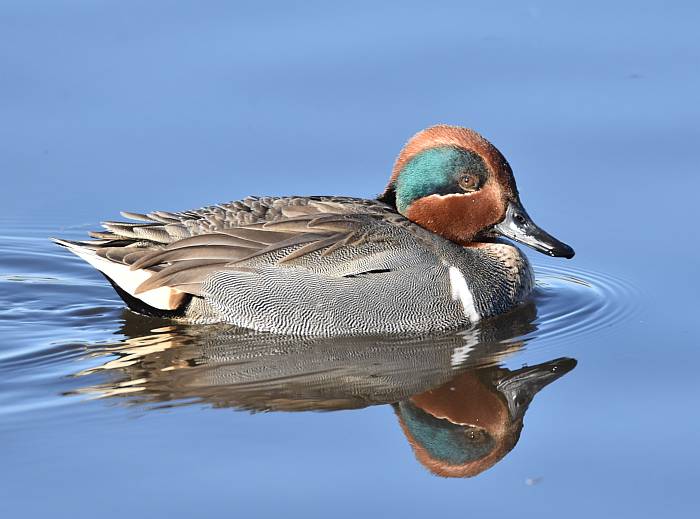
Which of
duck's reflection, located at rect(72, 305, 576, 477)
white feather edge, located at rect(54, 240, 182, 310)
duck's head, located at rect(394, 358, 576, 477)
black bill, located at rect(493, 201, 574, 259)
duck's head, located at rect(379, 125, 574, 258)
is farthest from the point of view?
black bill, located at rect(493, 201, 574, 259)

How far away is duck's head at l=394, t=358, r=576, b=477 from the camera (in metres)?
7.46

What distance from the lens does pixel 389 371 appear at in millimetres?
8539

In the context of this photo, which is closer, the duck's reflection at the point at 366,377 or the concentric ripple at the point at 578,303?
the duck's reflection at the point at 366,377

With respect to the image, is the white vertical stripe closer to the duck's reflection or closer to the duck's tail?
the duck's reflection

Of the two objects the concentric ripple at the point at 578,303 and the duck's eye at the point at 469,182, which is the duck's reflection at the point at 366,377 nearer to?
the concentric ripple at the point at 578,303

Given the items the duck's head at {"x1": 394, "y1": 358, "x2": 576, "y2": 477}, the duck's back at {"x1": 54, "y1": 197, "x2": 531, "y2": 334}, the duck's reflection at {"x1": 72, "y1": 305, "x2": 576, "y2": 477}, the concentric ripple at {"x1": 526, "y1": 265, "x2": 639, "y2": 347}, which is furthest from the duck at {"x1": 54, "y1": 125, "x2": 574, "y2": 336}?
the duck's head at {"x1": 394, "y1": 358, "x2": 576, "y2": 477}

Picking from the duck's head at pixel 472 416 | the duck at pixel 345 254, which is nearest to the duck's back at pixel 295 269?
the duck at pixel 345 254

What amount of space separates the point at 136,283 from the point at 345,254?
1418 millimetres

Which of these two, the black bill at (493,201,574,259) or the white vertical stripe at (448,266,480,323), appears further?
the black bill at (493,201,574,259)

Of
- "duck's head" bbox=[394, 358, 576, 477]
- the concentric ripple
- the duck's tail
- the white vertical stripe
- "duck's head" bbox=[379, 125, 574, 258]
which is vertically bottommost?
"duck's head" bbox=[394, 358, 576, 477]

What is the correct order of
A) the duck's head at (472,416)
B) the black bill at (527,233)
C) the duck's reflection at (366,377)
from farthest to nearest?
the black bill at (527,233) → the duck's reflection at (366,377) → the duck's head at (472,416)

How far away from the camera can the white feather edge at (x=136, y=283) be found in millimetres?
9258

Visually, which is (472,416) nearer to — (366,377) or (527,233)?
(366,377)

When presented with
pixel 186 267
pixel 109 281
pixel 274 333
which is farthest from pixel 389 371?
pixel 109 281
